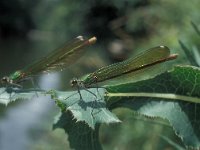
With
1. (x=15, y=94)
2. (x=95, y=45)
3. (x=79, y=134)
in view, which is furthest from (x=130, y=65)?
(x=95, y=45)

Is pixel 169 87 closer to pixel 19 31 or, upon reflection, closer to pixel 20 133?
pixel 20 133

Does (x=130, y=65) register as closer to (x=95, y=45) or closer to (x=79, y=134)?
(x=79, y=134)

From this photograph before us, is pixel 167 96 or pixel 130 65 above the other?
pixel 130 65

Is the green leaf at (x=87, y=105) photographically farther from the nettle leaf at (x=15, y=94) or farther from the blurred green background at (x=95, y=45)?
the blurred green background at (x=95, y=45)

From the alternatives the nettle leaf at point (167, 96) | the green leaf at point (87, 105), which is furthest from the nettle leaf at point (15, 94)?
the nettle leaf at point (167, 96)

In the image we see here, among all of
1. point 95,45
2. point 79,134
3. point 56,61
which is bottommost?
point 79,134

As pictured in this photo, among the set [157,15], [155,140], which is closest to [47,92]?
[155,140]

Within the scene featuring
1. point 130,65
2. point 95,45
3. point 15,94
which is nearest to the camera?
point 130,65

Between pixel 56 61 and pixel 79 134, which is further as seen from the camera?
pixel 56 61
